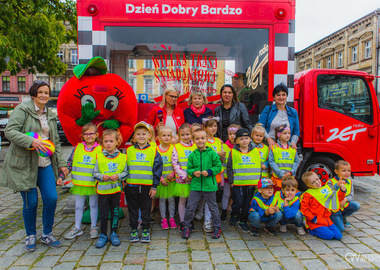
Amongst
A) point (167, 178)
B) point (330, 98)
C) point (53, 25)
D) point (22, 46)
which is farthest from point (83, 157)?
point (53, 25)

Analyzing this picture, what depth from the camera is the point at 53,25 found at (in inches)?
351

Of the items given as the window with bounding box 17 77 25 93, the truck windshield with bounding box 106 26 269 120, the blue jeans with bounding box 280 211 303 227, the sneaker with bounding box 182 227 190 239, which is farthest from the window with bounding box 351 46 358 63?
the window with bounding box 17 77 25 93

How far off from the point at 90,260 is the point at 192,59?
9.05ft

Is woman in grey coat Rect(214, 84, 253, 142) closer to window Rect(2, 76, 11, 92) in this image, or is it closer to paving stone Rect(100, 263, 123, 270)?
paving stone Rect(100, 263, 123, 270)

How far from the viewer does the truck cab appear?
4852 millimetres

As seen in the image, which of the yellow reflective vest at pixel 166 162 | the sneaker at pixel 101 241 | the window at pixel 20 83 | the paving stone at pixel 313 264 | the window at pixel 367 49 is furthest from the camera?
the window at pixel 20 83

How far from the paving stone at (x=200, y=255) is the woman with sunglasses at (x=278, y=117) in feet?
5.43

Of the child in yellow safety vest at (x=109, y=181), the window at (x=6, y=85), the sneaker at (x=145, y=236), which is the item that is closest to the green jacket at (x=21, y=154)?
the child in yellow safety vest at (x=109, y=181)

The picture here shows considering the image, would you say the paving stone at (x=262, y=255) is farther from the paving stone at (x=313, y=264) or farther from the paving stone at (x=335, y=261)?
the paving stone at (x=335, y=261)

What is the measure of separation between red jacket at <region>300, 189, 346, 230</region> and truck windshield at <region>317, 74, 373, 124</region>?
204cm

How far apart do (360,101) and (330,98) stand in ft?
1.90

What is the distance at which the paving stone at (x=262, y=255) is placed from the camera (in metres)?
2.88

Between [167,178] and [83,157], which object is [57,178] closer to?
[83,157]

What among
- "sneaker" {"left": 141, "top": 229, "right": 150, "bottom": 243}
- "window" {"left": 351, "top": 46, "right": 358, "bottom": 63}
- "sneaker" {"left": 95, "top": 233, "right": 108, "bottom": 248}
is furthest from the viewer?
"window" {"left": 351, "top": 46, "right": 358, "bottom": 63}
